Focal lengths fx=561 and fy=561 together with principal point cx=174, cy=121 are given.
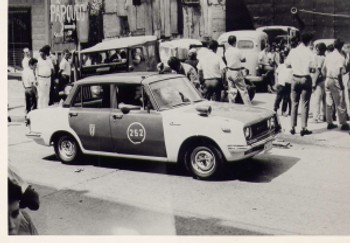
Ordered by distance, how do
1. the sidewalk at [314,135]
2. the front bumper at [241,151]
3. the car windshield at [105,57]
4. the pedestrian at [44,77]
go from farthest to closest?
the car windshield at [105,57] < the pedestrian at [44,77] < the sidewalk at [314,135] < the front bumper at [241,151]

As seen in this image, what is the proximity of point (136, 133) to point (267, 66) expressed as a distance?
25.5 feet

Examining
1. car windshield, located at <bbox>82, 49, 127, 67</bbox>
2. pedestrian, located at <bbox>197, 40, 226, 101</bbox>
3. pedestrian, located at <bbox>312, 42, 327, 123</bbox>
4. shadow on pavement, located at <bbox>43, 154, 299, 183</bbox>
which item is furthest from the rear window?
shadow on pavement, located at <bbox>43, 154, 299, 183</bbox>

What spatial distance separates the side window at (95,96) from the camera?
661 cm

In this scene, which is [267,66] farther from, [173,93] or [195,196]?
[195,196]

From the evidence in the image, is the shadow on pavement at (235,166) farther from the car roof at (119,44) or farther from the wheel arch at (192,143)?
the car roof at (119,44)

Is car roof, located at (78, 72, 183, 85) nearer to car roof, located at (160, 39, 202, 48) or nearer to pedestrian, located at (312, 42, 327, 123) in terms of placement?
pedestrian, located at (312, 42, 327, 123)

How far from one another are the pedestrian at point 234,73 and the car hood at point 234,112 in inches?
85.9

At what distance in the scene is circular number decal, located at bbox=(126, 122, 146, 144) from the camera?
20.5 ft

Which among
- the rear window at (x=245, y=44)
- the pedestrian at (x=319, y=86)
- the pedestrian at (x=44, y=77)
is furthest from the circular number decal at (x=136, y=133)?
the rear window at (x=245, y=44)

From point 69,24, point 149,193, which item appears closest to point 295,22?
point 69,24

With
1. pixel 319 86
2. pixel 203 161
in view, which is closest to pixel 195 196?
pixel 203 161

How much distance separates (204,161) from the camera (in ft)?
19.9

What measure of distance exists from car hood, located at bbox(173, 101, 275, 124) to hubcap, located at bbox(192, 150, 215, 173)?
43cm
